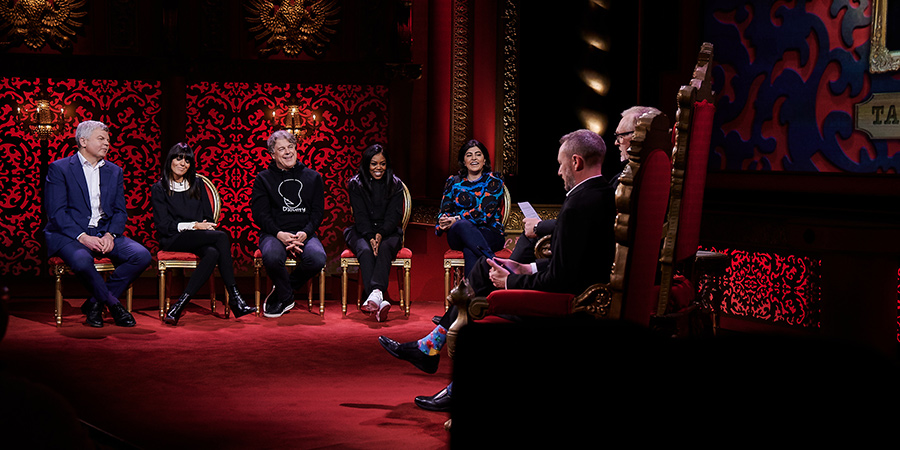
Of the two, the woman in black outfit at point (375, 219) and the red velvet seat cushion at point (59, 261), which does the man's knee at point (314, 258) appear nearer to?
the woman in black outfit at point (375, 219)

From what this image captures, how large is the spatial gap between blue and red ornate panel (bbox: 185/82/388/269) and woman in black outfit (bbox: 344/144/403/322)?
80 centimetres

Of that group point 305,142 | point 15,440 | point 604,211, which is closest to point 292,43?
point 305,142

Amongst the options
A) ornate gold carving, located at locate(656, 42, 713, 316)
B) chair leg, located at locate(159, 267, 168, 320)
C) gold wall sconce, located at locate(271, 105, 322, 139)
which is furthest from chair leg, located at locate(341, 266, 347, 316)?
ornate gold carving, located at locate(656, 42, 713, 316)

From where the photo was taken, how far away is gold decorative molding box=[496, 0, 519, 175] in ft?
22.5

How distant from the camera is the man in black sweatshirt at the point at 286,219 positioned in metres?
6.05

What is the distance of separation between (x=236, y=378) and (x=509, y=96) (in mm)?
3402

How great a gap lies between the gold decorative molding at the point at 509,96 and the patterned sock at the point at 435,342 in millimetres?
3040

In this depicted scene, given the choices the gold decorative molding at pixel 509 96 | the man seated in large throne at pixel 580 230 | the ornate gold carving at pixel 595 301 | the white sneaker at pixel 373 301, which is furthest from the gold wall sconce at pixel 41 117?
the ornate gold carving at pixel 595 301

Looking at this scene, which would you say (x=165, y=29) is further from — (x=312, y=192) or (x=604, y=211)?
(x=604, y=211)

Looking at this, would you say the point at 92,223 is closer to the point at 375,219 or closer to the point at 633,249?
the point at 375,219

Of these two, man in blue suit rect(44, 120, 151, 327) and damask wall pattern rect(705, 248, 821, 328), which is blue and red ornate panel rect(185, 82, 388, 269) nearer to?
man in blue suit rect(44, 120, 151, 327)

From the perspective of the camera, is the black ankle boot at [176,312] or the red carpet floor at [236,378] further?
the black ankle boot at [176,312]

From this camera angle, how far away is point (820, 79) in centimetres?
521

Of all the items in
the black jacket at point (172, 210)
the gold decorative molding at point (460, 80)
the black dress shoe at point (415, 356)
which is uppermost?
the gold decorative molding at point (460, 80)
